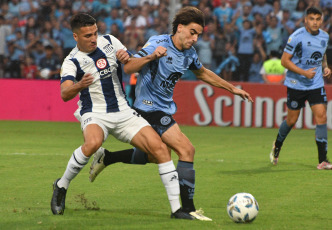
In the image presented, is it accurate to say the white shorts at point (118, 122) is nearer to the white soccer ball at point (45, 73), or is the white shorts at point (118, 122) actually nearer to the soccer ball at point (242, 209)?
the soccer ball at point (242, 209)

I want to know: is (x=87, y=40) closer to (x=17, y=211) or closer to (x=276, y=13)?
(x=17, y=211)

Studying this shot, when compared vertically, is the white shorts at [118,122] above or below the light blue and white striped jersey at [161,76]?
below

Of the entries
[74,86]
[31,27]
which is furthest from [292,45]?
[31,27]

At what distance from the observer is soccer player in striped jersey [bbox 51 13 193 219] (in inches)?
240

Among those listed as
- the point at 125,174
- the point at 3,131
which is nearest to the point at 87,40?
the point at 125,174

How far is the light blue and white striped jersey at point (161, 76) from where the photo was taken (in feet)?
21.4

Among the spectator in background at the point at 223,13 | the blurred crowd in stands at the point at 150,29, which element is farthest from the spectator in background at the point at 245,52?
the spectator in background at the point at 223,13

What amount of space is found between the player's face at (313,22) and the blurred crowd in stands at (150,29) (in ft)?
20.5

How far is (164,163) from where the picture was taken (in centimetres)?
609

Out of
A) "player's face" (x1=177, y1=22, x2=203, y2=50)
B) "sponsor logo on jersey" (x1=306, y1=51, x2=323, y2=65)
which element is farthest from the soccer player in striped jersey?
"sponsor logo on jersey" (x1=306, y1=51, x2=323, y2=65)

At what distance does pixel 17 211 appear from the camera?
6.37 meters

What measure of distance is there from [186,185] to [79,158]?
1.00 meters

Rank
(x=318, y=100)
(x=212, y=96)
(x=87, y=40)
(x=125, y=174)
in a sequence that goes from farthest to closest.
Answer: (x=212, y=96), (x=318, y=100), (x=125, y=174), (x=87, y=40)

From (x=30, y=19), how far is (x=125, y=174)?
11215 millimetres
